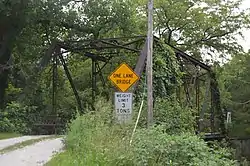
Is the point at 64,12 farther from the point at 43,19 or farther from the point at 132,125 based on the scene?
the point at 132,125

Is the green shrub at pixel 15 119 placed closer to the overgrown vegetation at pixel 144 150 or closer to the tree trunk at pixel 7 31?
the tree trunk at pixel 7 31

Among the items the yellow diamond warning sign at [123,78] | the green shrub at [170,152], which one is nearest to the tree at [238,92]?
the yellow diamond warning sign at [123,78]

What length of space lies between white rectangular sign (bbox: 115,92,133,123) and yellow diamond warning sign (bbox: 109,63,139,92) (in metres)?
0.63

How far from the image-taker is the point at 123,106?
43.1 ft

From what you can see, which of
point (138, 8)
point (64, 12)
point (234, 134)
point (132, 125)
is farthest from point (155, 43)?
point (234, 134)

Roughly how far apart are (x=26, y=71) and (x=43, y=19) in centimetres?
452

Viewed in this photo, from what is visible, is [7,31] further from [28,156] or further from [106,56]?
[28,156]

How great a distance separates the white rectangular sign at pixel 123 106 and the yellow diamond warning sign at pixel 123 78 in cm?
63

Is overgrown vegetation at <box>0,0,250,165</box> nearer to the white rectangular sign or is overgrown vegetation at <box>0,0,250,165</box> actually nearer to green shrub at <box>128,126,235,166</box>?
the white rectangular sign

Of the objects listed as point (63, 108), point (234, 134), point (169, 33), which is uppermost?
point (169, 33)

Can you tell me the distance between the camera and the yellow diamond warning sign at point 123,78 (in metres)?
13.9

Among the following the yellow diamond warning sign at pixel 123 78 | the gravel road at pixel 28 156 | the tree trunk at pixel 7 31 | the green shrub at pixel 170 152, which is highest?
the tree trunk at pixel 7 31

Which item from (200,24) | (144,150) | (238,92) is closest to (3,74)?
(200,24)

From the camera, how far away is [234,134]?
4094cm
